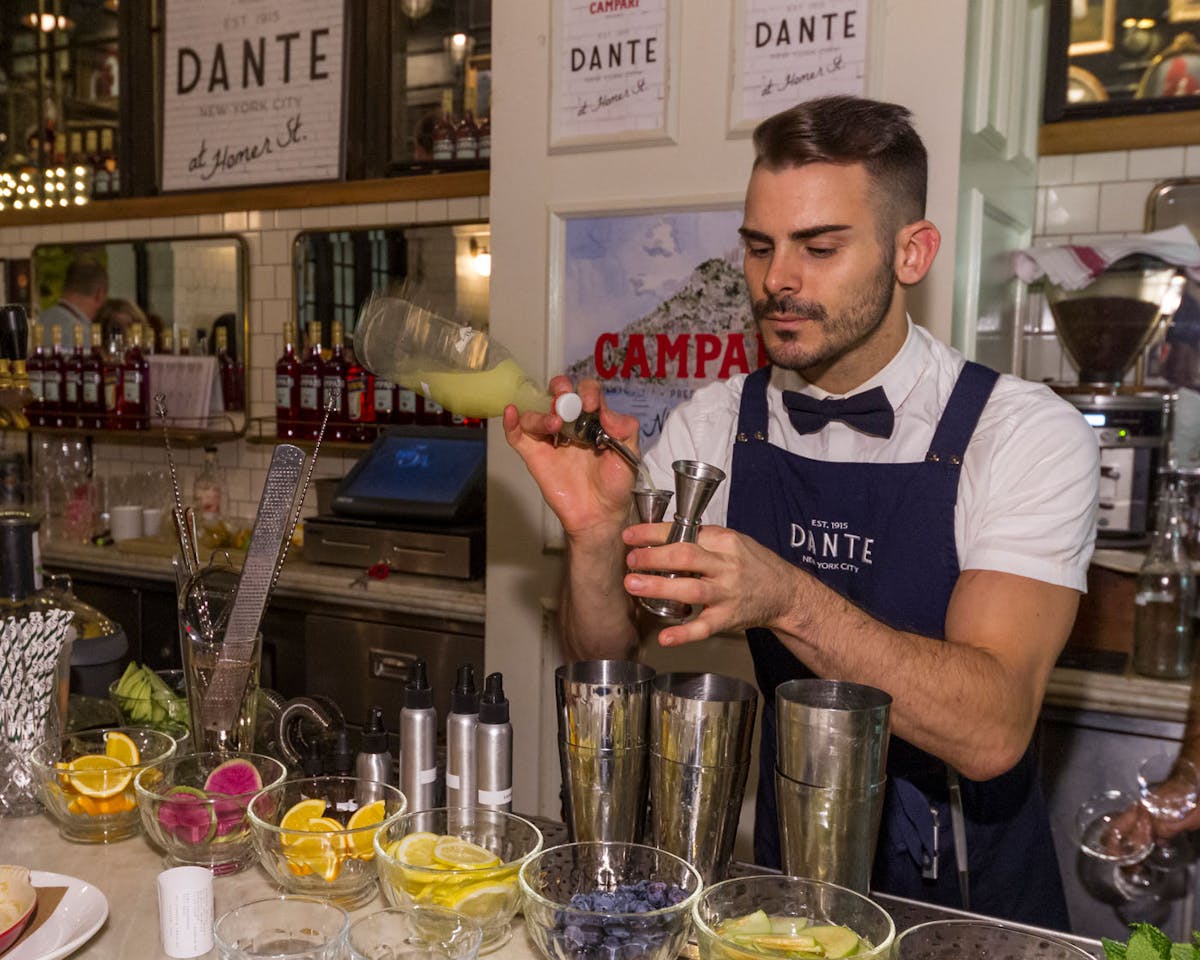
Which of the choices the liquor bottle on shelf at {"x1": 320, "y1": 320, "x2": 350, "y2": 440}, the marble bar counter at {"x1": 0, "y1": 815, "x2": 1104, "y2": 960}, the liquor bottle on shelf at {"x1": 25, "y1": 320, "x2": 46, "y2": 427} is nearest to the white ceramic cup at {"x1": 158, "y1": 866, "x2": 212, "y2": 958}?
the marble bar counter at {"x1": 0, "y1": 815, "x2": 1104, "y2": 960}

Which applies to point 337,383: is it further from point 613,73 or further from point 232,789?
point 232,789

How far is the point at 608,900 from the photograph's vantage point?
1.04m

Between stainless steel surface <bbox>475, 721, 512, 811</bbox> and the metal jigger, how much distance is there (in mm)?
228

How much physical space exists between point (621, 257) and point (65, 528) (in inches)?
101

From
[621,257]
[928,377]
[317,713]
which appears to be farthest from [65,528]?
[928,377]

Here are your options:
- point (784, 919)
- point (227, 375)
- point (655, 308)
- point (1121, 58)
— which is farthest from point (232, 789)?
point (227, 375)

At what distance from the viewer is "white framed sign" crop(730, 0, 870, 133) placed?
95.9 inches

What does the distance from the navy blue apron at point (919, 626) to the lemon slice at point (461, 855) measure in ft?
2.19

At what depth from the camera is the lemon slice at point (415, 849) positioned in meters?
1.13

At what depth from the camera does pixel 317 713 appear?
4.84 ft

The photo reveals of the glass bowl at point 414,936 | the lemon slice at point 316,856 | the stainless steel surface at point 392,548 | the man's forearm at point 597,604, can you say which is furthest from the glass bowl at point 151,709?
the stainless steel surface at point 392,548

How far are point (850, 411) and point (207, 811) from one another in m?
1.15

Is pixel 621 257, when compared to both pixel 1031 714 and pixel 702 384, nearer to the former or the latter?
pixel 702 384

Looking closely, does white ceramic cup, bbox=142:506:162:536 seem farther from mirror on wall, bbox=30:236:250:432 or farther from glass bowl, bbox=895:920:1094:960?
glass bowl, bbox=895:920:1094:960
